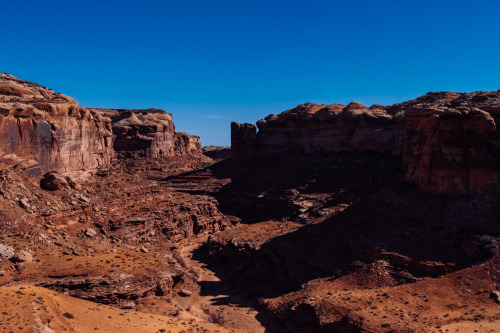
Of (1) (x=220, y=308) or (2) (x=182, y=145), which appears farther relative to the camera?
(2) (x=182, y=145)

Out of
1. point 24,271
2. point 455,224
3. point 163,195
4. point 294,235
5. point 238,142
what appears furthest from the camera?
point 238,142

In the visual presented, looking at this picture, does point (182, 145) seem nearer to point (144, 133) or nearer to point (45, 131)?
point (144, 133)

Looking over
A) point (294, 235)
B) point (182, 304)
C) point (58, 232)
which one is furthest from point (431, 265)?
point (58, 232)

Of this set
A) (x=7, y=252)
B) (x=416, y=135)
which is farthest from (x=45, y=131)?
(x=416, y=135)

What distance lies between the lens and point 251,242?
37438 mm

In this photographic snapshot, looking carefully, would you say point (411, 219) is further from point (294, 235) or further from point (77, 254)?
point (77, 254)

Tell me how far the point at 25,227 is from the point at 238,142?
54.5 m

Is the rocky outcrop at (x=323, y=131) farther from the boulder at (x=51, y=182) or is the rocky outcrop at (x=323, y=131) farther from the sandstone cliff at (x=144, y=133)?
the boulder at (x=51, y=182)

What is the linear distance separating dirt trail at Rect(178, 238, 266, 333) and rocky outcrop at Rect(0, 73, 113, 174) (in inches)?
661

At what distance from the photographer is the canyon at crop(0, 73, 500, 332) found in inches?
848

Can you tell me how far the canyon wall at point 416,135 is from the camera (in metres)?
28.6

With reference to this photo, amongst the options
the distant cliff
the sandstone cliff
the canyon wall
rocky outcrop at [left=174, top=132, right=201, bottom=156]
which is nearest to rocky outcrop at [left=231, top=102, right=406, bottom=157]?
the canyon wall

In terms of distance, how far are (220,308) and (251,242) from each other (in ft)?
32.5

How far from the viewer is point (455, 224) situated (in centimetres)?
2641
